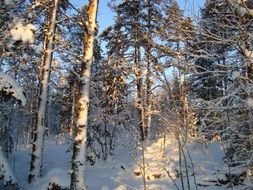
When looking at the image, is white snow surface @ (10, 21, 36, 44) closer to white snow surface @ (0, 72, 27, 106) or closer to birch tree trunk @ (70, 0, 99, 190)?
white snow surface @ (0, 72, 27, 106)

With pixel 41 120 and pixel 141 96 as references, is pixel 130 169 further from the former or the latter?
pixel 141 96

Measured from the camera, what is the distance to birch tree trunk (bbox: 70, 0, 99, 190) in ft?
29.0

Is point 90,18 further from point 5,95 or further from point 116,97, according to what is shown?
point 116,97

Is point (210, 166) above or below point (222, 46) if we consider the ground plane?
below

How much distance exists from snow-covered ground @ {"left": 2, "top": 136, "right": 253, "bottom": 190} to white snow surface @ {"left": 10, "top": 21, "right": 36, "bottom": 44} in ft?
14.9

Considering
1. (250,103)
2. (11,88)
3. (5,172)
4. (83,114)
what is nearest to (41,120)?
(5,172)

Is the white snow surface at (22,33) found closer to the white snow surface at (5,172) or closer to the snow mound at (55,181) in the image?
the white snow surface at (5,172)

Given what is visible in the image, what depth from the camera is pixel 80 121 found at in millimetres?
9016

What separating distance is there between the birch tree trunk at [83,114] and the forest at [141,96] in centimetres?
2

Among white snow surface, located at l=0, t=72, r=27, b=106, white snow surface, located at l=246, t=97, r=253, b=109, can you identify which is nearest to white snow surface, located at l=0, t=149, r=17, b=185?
white snow surface, located at l=0, t=72, r=27, b=106

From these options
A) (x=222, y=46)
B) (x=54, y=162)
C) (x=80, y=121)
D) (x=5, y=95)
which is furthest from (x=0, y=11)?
(x=54, y=162)

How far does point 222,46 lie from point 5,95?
17.1 ft

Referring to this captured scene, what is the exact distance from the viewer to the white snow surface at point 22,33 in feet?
36.6

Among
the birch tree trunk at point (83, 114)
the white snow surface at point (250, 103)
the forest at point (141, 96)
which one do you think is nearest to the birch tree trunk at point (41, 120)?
the forest at point (141, 96)
